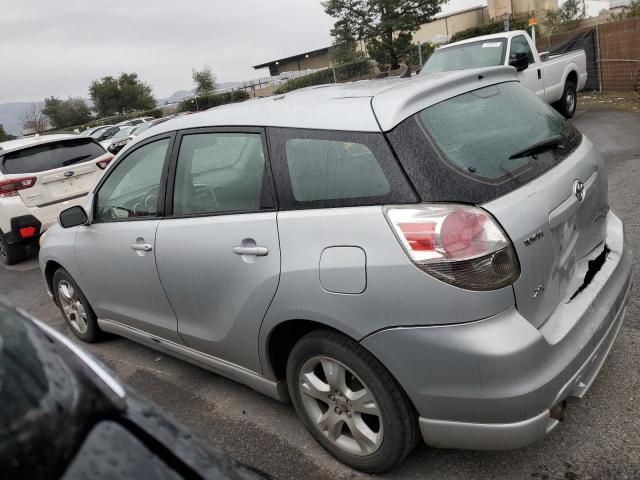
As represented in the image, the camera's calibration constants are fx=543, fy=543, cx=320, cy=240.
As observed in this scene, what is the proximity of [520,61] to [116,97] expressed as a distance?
61.6 metres

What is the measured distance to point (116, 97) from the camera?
63.1 meters

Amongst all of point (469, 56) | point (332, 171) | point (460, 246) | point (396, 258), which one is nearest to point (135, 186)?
point (332, 171)

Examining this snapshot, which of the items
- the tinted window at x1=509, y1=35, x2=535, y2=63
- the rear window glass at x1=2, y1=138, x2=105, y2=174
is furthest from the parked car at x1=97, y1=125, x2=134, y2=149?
the tinted window at x1=509, y1=35, x2=535, y2=63

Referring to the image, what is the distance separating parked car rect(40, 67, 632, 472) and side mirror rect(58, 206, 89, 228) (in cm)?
78

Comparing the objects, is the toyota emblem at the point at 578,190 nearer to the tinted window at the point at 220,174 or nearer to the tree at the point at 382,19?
the tinted window at the point at 220,174

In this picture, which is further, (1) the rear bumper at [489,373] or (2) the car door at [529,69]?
(2) the car door at [529,69]

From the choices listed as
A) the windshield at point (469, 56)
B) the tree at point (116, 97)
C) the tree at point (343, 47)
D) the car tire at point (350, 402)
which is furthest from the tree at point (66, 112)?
the car tire at point (350, 402)

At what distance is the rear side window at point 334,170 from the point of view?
217cm

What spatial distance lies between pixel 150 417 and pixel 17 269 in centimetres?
735

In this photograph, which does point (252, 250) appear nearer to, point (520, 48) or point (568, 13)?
point (520, 48)

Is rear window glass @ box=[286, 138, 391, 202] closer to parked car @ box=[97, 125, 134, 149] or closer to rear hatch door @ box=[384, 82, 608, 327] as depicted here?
rear hatch door @ box=[384, 82, 608, 327]

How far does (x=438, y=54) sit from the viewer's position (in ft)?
35.0

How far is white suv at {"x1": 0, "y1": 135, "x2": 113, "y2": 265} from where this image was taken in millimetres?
7039

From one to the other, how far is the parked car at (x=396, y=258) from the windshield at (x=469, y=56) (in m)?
7.59
